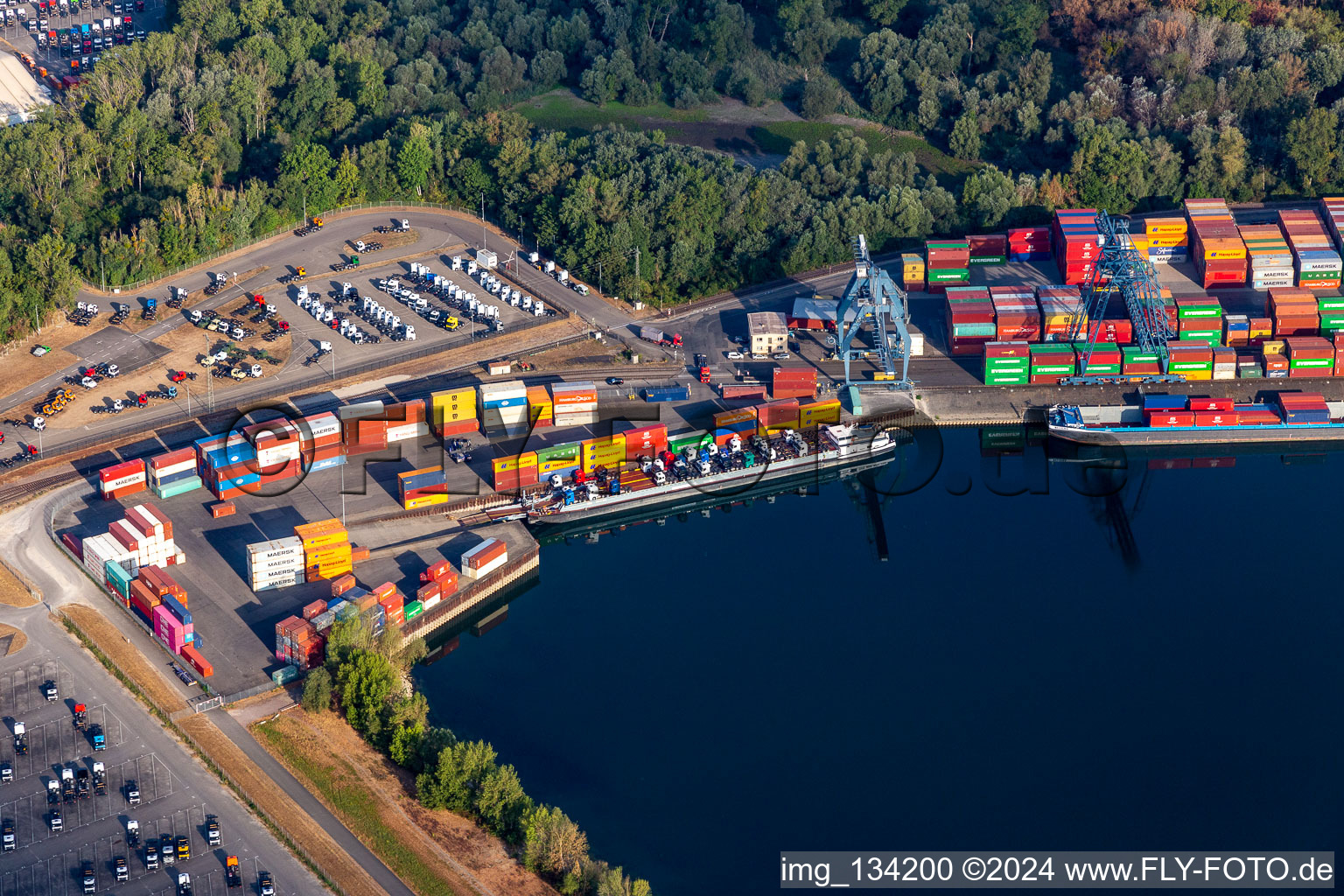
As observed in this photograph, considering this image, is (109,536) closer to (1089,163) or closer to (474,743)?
(474,743)

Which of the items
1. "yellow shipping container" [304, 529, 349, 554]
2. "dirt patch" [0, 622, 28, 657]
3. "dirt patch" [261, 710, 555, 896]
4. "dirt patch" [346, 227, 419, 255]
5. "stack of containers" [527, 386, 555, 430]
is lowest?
"dirt patch" [261, 710, 555, 896]

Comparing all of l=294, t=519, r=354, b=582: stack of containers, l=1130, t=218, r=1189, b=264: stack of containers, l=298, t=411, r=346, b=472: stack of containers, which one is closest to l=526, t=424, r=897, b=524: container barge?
l=294, t=519, r=354, b=582: stack of containers

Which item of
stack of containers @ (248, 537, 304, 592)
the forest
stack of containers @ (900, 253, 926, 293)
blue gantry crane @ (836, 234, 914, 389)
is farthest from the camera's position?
the forest

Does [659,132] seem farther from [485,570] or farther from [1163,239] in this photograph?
[485,570]

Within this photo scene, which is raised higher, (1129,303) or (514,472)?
(514,472)

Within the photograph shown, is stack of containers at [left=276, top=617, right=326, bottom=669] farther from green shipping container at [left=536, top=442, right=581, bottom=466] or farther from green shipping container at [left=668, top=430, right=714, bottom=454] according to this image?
green shipping container at [left=668, top=430, right=714, bottom=454]

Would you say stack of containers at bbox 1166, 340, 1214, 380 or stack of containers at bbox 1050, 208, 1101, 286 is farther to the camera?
stack of containers at bbox 1050, 208, 1101, 286

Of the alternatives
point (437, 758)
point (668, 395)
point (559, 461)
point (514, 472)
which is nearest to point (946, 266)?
point (668, 395)
